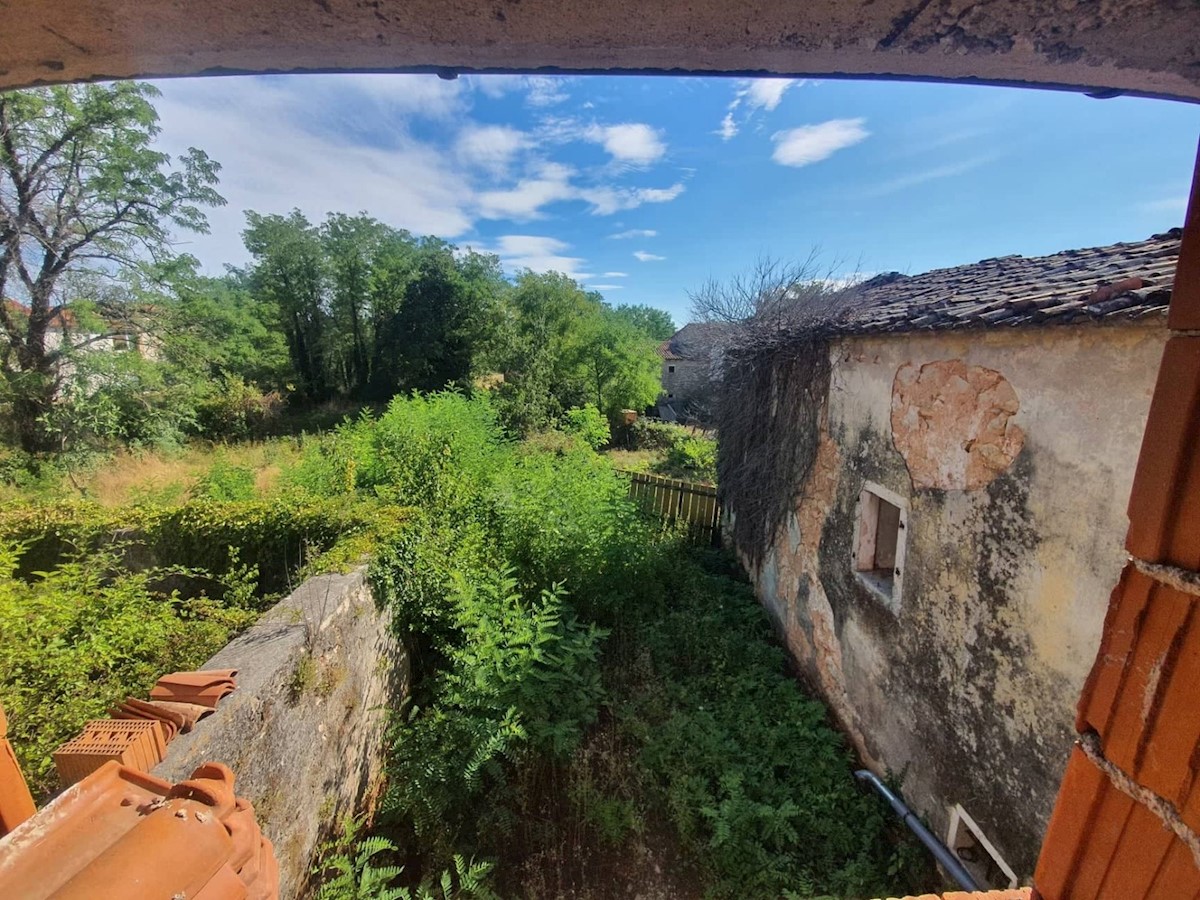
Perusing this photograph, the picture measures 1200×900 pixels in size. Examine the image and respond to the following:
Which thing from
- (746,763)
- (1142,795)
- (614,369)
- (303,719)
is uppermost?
(614,369)

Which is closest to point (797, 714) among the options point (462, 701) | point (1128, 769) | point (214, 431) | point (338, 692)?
point (462, 701)

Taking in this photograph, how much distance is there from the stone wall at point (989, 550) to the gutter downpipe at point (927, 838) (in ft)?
0.41

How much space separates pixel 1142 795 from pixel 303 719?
3.68 m

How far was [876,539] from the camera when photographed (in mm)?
4594

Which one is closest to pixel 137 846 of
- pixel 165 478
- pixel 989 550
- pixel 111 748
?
pixel 111 748

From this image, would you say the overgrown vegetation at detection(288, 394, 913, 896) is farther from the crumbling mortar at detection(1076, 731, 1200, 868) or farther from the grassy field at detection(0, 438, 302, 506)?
the crumbling mortar at detection(1076, 731, 1200, 868)

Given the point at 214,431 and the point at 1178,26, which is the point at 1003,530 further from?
the point at 214,431

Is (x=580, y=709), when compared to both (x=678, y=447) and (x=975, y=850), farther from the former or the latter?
(x=678, y=447)

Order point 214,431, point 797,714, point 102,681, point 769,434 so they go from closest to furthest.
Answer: point 102,681 < point 797,714 < point 769,434 < point 214,431

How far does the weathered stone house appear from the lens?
2525mm

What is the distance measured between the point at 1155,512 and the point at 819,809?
432 cm

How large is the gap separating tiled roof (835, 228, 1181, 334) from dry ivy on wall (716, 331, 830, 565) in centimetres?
86

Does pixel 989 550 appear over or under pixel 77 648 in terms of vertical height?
over

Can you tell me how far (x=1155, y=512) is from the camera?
664mm
